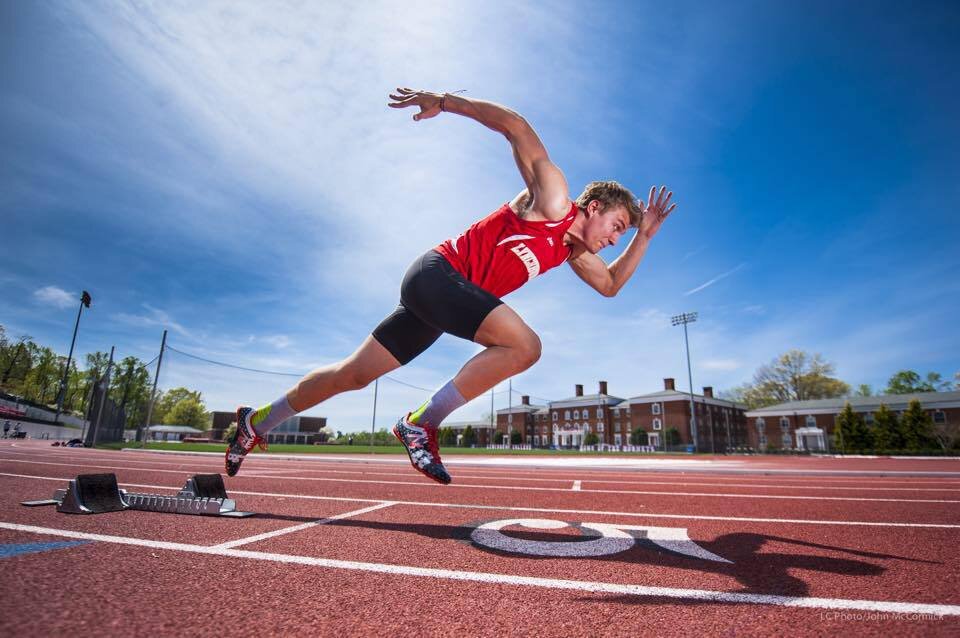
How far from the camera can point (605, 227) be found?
294 cm

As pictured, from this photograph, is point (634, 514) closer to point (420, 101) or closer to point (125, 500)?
point (420, 101)

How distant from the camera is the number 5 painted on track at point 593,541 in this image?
233cm

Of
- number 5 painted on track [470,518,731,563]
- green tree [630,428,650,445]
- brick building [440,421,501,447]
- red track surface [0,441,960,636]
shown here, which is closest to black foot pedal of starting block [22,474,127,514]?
red track surface [0,441,960,636]

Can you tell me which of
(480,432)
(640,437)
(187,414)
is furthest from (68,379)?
Answer: (640,437)

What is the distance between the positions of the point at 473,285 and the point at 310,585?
163 cm

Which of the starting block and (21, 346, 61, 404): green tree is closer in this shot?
the starting block

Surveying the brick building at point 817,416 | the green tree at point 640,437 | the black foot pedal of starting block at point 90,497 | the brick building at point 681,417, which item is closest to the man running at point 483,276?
the black foot pedal of starting block at point 90,497

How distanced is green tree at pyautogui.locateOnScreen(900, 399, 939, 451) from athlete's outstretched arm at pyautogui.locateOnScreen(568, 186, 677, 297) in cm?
4746

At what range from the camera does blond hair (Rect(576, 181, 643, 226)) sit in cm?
294

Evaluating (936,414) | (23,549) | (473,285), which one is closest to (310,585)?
(23,549)

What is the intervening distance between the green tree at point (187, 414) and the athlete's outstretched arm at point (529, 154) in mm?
105198

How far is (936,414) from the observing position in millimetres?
47875

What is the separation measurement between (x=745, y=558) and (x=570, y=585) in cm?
115

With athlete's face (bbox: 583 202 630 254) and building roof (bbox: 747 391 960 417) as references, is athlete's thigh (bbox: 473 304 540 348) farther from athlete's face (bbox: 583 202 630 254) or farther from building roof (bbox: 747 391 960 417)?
building roof (bbox: 747 391 960 417)
